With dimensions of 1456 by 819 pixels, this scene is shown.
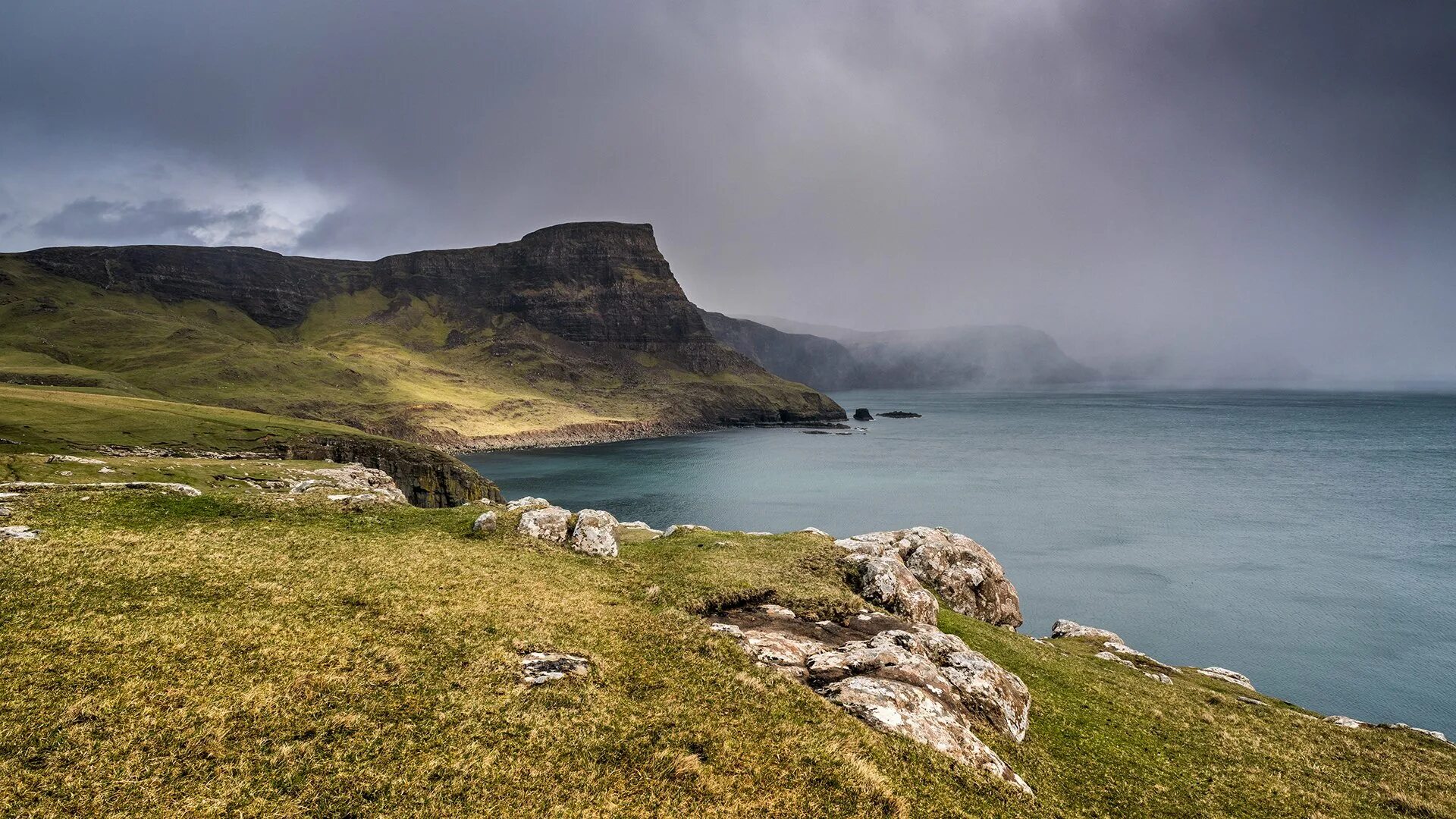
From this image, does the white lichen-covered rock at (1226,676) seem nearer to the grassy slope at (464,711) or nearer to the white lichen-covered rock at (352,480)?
the grassy slope at (464,711)

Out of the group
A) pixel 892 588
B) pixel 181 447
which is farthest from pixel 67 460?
pixel 892 588

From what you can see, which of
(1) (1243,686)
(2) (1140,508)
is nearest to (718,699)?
(1) (1243,686)

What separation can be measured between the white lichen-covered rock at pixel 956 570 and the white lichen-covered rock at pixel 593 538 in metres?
15.2

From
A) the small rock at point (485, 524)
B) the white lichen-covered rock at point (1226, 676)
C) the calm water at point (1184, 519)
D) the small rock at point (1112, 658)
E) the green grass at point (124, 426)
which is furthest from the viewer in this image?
the green grass at point (124, 426)

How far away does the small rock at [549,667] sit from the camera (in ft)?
51.3

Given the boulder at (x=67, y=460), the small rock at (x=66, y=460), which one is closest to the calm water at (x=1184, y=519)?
the boulder at (x=67, y=460)

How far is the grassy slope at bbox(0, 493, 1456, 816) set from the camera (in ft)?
35.8

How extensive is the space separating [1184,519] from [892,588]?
89191 mm

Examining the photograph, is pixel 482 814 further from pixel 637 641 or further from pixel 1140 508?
pixel 1140 508

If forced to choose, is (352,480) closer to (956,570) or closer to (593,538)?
(593,538)

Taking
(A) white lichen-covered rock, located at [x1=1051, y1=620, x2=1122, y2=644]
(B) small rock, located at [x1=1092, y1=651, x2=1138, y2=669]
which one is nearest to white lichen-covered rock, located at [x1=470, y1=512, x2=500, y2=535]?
(B) small rock, located at [x1=1092, y1=651, x2=1138, y2=669]

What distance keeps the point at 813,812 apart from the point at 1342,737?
27.7 metres

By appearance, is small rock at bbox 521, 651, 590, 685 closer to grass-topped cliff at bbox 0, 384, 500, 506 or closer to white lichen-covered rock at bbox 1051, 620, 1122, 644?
white lichen-covered rock at bbox 1051, 620, 1122, 644

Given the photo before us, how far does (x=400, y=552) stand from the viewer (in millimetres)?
23984
